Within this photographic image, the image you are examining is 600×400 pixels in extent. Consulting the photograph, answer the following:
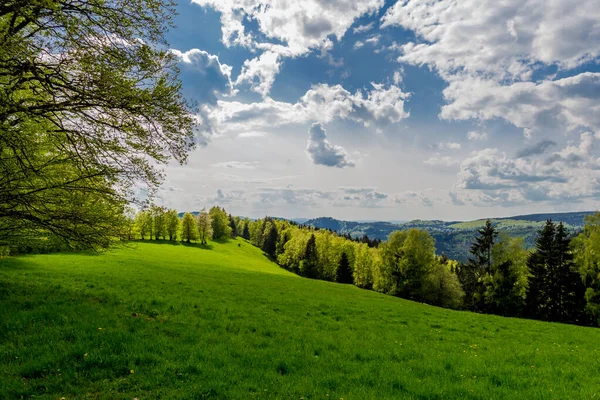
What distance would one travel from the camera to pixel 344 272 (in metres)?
84.4

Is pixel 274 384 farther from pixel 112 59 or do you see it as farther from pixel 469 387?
pixel 112 59

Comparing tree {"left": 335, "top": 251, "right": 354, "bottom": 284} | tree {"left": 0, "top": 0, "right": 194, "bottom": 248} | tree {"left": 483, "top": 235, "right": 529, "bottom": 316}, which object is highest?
tree {"left": 0, "top": 0, "right": 194, "bottom": 248}

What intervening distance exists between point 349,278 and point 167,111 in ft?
259

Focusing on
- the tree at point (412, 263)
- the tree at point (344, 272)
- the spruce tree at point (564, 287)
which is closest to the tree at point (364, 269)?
the tree at point (344, 272)

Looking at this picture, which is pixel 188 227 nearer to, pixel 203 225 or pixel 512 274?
pixel 203 225

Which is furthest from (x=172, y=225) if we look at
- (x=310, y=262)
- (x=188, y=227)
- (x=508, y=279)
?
(x=508, y=279)

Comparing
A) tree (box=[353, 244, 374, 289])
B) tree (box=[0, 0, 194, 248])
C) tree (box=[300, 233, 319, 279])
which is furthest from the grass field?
tree (box=[300, 233, 319, 279])

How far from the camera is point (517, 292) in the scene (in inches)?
1809

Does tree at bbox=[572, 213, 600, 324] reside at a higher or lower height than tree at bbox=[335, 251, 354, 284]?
higher

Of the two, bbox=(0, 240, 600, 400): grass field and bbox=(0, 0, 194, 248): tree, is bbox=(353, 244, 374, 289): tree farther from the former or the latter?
bbox=(0, 0, 194, 248): tree

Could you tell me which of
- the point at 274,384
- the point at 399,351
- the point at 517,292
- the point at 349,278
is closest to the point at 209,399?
the point at 274,384

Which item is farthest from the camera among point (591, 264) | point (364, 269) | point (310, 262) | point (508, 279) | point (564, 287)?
point (310, 262)

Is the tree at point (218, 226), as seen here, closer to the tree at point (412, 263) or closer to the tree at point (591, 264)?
the tree at point (412, 263)

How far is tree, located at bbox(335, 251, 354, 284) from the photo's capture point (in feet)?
276
